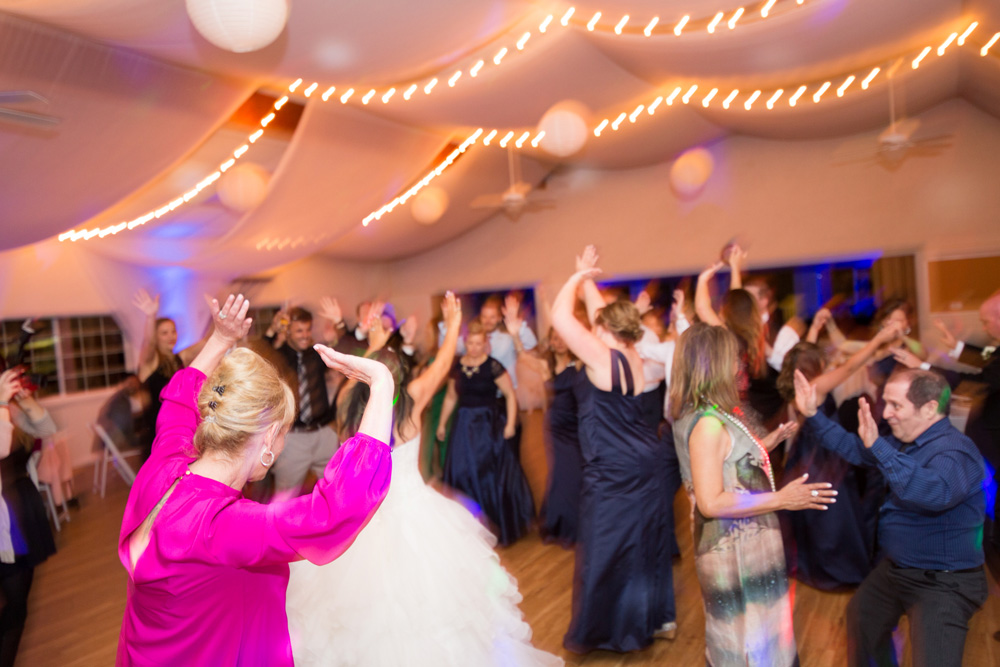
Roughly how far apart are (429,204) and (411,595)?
19.3 feet

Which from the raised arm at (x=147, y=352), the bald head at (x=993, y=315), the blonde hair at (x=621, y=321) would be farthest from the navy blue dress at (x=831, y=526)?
the raised arm at (x=147, y=352)

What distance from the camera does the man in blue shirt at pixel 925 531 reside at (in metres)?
1.78

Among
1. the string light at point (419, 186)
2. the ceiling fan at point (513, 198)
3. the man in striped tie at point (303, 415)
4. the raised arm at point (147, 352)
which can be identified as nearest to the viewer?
the raised arm at point (147, 352)

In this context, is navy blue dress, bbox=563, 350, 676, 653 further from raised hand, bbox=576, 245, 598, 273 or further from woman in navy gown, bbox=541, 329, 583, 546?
woman in navy gown, bbox=541, 329, 583, 546

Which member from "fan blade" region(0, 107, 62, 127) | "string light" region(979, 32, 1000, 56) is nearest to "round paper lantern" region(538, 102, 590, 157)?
"string light" region(979, 32, 1000, 56)

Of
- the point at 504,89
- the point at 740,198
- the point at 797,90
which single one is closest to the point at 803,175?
the point at 740,198

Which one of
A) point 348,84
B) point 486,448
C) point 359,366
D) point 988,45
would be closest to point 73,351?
point 348,84

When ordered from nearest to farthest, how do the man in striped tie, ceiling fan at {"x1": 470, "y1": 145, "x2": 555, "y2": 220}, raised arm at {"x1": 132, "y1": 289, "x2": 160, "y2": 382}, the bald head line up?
the bald head
raised arm at {"x1": 132, "y1": 289, "x2": 160, "y2": 382}
the man in striped tie
ceiling fan at {"x1": 470, "y1": 145, "x2": 555, "y2": 220}

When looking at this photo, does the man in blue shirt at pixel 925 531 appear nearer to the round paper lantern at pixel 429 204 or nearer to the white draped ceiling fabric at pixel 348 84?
the white draped ceiling fabric at pixel 348 84

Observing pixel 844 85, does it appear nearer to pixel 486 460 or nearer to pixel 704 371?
pixel 486 460

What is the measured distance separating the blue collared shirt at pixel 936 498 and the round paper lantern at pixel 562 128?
11.5ft

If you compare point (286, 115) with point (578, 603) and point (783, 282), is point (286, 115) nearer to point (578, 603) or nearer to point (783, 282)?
point (783, 282)

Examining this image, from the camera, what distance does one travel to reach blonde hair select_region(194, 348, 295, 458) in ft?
3.84

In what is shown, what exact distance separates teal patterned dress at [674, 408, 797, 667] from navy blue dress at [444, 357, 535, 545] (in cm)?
223
